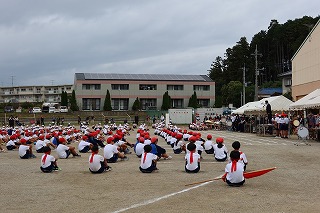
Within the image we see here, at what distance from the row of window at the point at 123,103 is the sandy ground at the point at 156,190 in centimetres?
5474

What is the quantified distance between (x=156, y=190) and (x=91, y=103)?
6033 cm

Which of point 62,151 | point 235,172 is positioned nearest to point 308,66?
point 62,151

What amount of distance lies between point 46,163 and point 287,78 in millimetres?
57942

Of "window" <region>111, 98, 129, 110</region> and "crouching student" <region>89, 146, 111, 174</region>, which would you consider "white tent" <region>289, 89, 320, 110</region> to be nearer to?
"crouching student" <region>89, 146, 111, 174</region>

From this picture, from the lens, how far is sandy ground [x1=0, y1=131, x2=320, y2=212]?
23.9ft

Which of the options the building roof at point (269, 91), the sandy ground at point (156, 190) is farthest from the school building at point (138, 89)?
the sandy ground at point (156, 190)

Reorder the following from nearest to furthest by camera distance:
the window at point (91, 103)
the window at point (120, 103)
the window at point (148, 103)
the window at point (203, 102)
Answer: the window at point (91, 103) → the window at point (120, 103) → the window at point (148, 103) → the window at point (203, 102)

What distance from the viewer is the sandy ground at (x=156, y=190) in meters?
7.29

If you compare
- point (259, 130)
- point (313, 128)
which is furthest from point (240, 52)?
point (313, 128)

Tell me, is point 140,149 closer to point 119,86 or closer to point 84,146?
point 84,146

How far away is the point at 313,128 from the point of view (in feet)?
73.2

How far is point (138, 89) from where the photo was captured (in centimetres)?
6931

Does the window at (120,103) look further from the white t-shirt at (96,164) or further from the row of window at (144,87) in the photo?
the white t-shirt at (96,164)

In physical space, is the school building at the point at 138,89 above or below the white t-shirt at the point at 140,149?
above
